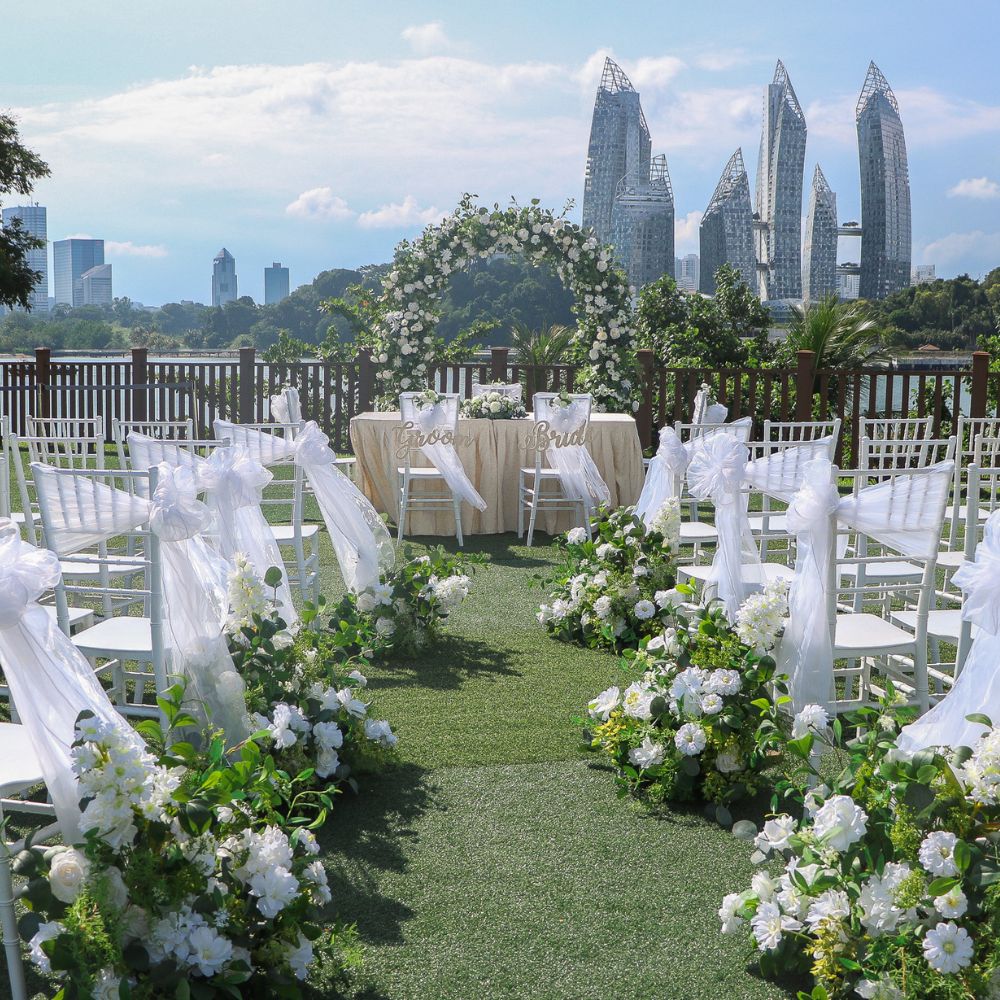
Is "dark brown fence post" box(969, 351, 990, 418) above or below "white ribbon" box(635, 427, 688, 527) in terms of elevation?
above

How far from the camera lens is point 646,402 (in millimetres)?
10891

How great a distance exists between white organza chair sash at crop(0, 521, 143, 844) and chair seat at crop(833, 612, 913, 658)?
2137mm

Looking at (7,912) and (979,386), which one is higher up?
(979,386)

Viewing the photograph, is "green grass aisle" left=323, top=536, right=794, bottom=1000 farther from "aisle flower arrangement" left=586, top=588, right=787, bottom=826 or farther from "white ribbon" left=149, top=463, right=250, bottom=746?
"white ribbon" left=149, top=463, right=250, bottom=746

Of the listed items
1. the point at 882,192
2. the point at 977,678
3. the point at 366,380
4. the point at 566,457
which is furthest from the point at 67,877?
the point at 882,192

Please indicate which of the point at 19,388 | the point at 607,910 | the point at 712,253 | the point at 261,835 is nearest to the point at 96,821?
the point at 261,835

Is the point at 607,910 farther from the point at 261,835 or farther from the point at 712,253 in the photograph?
the point at 712,253

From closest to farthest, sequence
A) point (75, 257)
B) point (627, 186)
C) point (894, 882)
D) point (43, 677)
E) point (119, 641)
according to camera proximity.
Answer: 1. point (894, 882)
2. point (43, 677)
3. point (119, 641)
4. point (627, 186)
5. point (75, 257)

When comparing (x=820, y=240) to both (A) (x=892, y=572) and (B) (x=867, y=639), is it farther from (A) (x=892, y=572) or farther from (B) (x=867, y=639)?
(B) (x=867, y=639)

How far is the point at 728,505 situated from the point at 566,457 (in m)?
3.58

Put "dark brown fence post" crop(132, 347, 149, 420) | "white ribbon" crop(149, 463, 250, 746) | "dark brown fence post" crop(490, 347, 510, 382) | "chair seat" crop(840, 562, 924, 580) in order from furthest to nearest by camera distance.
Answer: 1. "dark brown fence post" crop(132, 347, 149, 420)
2. "dark brown fence post" crop(490, 347, 510, 382)
3. "chair seat" crop(840, 562, 924, 580)
4. "white ribbon" crop(149, 463, 250, 746)

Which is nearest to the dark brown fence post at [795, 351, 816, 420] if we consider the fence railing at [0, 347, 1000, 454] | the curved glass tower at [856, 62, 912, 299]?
the fence railing at [0, 347, 1000, 454]

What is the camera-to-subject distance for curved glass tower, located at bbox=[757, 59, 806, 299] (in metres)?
71.1

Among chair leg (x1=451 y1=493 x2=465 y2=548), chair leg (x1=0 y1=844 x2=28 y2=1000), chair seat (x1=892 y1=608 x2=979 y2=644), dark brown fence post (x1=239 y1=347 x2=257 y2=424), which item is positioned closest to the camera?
chair leg (x1=0 y1=844 x2=28 y2=1000)
